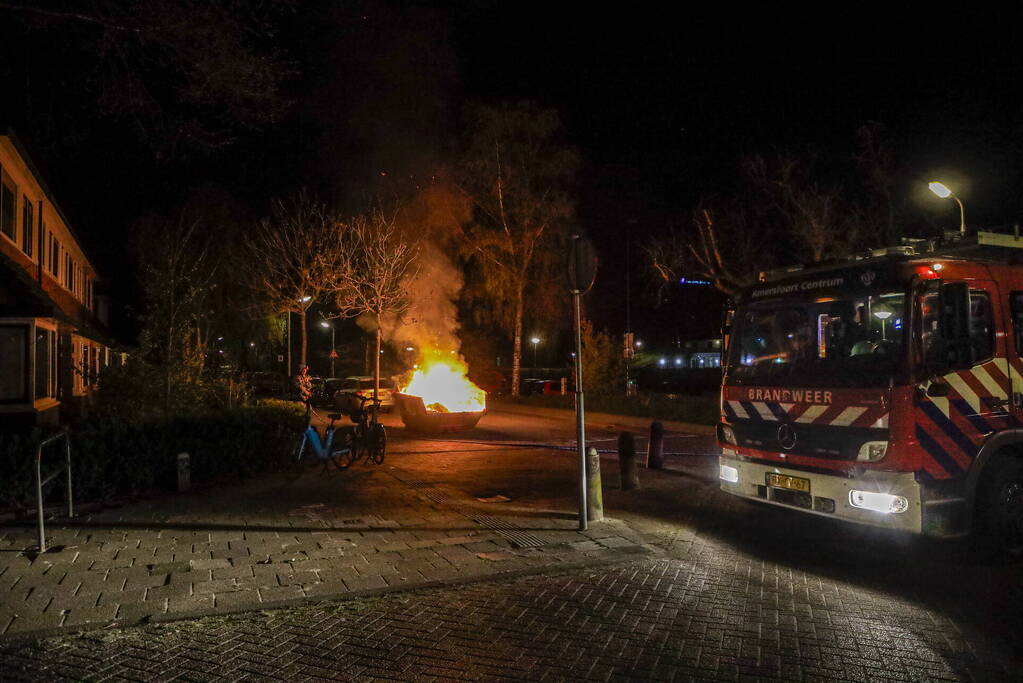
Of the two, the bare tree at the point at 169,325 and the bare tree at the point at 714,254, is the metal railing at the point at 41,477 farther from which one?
A: the bare tree at the point at 714,254

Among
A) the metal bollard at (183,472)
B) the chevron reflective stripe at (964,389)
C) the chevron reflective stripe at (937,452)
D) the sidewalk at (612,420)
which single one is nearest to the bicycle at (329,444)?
the metal bollard at (183,472)

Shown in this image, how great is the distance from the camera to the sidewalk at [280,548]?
5746mm

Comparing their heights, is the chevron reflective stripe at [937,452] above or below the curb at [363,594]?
above

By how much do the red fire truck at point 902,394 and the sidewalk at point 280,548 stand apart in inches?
74.4

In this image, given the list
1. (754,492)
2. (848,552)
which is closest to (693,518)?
(754,492)

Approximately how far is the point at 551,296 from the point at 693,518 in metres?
25.5

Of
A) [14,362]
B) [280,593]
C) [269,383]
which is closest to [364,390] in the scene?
[269,383]

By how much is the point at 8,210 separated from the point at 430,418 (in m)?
10.4

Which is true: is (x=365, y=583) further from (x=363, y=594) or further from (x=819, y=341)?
(x=819, y=341)

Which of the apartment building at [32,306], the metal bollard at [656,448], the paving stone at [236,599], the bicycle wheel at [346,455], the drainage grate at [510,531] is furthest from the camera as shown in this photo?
the apartment building at [32,306]

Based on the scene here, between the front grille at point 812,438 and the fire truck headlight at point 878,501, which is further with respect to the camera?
the front grille at point 812,438

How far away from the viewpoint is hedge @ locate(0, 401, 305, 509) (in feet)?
28.3

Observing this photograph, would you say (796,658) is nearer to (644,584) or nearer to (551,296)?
(644,584)

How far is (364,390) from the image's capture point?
27.5 metres
